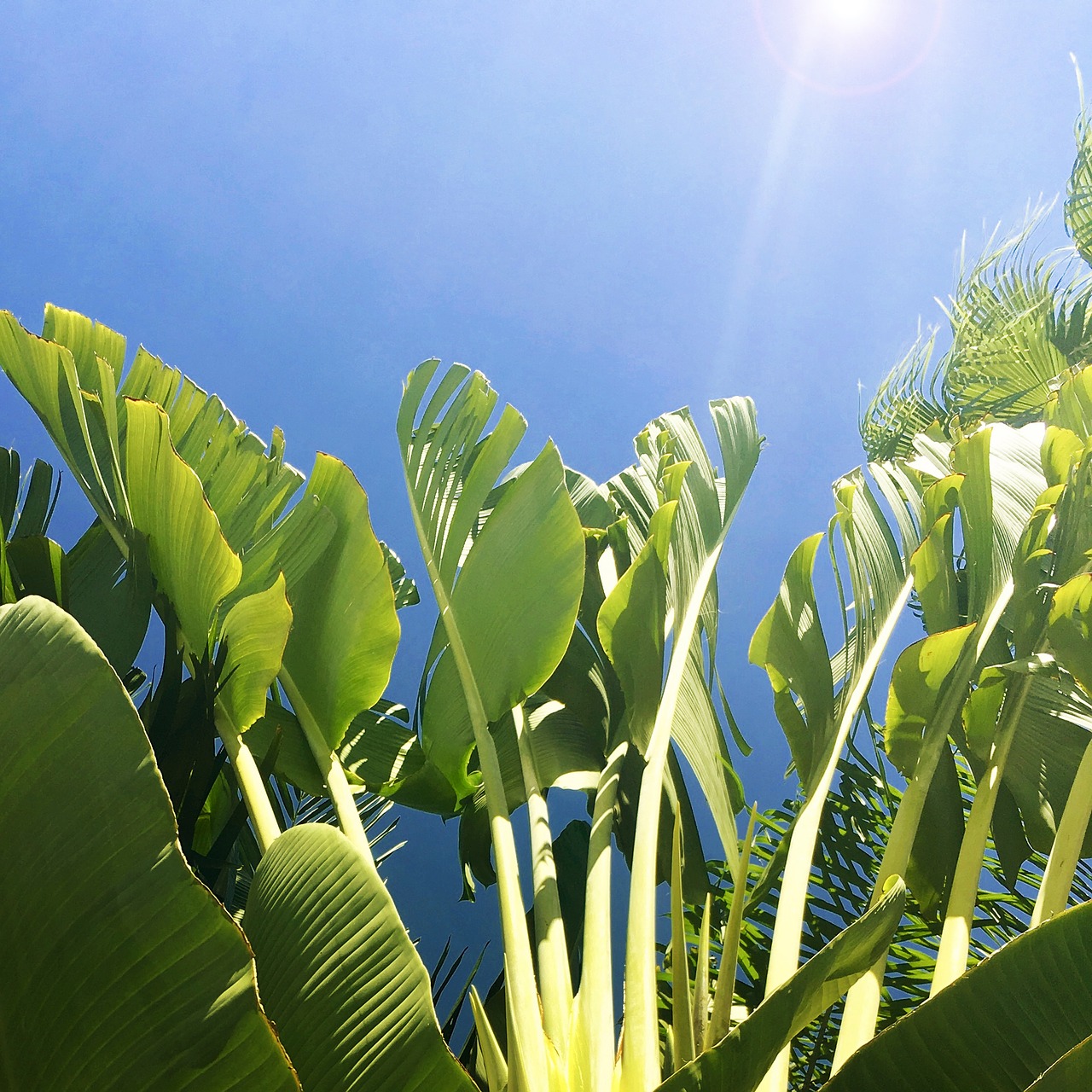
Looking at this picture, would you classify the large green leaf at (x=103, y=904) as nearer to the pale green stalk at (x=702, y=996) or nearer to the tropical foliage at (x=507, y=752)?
the tropical foliage at (x=507, y=752)

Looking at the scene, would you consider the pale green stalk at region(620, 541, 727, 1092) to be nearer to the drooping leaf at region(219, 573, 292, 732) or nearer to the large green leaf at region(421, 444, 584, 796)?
the large green leaf at region(421, 444, 584, 796)

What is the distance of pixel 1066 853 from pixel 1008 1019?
0.29m

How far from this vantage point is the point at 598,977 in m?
0.51

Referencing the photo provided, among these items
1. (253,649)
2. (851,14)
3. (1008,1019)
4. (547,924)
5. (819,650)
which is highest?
(851,14)

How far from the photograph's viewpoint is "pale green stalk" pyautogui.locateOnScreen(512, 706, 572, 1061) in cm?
49

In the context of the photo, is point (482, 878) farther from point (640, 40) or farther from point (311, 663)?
point (640, 40)

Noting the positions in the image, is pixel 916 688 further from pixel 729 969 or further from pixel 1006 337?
pixel 1006 337

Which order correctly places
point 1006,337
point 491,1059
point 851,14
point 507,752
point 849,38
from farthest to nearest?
point 849,38
point 851,14
point 1006,337
point 507,752
point 491,1059

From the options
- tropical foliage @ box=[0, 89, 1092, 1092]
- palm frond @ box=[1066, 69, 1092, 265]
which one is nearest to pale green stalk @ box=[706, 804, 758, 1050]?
tropical foliage @ box=[0, 89, 1092, 1092]

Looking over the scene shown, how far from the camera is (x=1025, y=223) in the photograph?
59.2 inches

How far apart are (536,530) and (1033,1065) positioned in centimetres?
44

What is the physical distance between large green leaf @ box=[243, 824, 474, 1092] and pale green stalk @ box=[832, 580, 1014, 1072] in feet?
1.02

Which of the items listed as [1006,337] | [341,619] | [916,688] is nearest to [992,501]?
[916,688]

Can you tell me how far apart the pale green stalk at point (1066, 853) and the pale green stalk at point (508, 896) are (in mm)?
313
